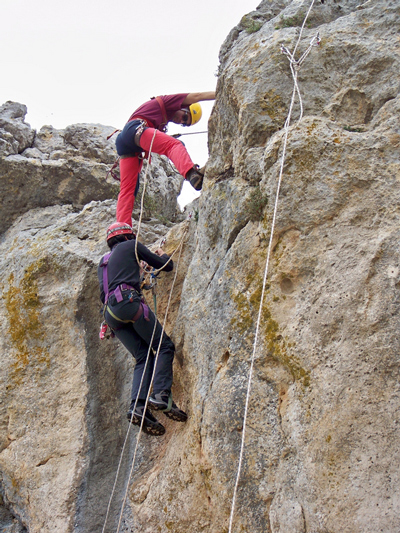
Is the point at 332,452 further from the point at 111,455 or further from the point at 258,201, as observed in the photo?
the point at 111,455

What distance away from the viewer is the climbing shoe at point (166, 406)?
6.00 metres

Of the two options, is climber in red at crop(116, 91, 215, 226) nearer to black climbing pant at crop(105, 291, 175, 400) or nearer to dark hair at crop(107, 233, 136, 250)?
dark hair at crop(107, 233, 136, 250)

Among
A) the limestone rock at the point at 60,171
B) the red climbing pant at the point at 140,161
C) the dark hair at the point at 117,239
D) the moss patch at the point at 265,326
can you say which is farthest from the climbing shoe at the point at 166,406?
the limestone rock at the point at 60,171

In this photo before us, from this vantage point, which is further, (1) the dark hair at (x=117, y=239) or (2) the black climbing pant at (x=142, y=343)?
(1) the dark hair at (x=117, y=239)

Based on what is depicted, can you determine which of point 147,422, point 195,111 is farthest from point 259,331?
point 195,111

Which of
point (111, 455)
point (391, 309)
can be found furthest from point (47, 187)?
point (391, 309)

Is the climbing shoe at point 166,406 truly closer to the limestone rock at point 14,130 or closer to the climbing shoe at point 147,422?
the climbing shoe at point 147,422

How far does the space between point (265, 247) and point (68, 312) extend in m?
3.80

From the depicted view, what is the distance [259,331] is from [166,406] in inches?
62.6

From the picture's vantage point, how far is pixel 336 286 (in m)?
4.96

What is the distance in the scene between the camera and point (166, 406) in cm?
603

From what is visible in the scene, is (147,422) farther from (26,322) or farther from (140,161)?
(140,161)

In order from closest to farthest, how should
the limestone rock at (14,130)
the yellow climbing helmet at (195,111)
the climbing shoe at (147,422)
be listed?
1. the climbing shoe at (147,422)
2. the yellow climbing helmet at (195,111)
3. the limestone rock at (14,130)

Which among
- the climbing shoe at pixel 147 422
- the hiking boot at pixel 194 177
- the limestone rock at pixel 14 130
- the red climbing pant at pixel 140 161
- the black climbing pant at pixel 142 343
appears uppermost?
the limestone rock at pixel 14 130
